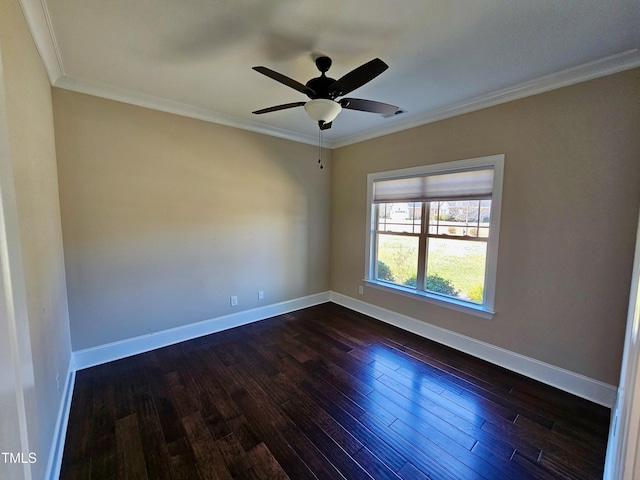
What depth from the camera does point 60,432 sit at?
1.71m

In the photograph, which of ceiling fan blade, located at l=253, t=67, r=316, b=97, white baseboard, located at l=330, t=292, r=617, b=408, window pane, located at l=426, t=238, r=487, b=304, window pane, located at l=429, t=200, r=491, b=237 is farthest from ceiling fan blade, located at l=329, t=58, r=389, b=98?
white baseboard, located at l=330, t=292, r=617, b=408

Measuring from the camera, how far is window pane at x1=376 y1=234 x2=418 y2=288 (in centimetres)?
347

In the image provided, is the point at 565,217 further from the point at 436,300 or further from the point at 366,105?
the point at 366,105

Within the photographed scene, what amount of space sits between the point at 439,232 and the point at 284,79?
2377 millimetres

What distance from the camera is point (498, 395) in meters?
2.23

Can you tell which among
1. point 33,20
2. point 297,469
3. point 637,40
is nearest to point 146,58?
point 33,20

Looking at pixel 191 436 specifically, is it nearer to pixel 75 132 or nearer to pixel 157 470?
pixel 157 470

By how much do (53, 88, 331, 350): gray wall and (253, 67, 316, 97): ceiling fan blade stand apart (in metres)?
1.76

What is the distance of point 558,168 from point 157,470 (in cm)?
362

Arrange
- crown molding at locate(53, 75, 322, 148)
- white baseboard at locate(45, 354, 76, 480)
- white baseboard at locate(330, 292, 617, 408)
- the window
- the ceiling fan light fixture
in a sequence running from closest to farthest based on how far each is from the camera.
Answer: white baseboard at locate(45, 354, 76, 480) < the ceiling fan light fixture < white baseboard at locate(330, 292, 617, 408) < crown molding at locate(53, 75, 322, 148) < the window

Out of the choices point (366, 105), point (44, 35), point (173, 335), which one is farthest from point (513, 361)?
point (44, 35)

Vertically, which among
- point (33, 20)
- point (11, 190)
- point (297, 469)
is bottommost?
point (297, 469)

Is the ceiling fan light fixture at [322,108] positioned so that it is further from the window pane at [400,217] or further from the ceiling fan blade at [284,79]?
the window pane at [400,217]

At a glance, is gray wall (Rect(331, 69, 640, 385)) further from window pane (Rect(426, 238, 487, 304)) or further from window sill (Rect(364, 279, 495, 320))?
window pane (Rect(426, 238, 487, 304))
